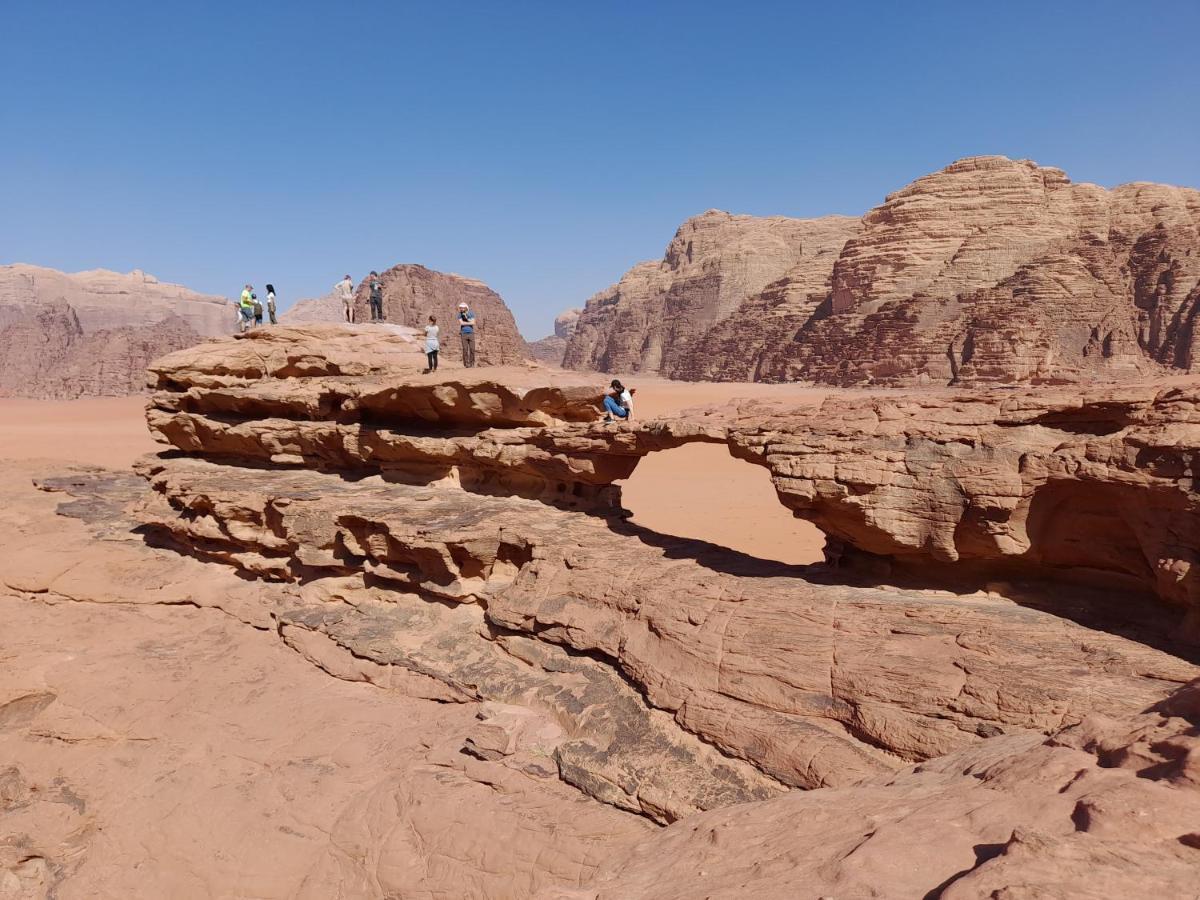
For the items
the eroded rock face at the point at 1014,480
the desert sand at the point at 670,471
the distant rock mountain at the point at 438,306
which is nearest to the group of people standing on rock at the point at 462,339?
the desert sand at the point at 670,471

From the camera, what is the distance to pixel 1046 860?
277 cm

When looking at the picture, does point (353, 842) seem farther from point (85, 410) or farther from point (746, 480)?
point (85, 410)

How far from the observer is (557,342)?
460ft

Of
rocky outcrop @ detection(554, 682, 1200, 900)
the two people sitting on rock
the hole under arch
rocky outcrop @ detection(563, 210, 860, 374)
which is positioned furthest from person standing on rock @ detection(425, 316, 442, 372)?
rocky outcrop @ detection(563, 210, 860, 374)

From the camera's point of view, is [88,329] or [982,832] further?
[88,329]

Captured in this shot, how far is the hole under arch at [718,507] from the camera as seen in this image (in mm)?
15305

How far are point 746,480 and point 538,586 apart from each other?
57.1 ft

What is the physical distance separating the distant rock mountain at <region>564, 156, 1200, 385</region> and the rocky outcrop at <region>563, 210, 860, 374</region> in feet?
49.0

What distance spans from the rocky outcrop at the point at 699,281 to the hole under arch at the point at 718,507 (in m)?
38.7

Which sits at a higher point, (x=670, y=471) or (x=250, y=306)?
(x=250, y=306)

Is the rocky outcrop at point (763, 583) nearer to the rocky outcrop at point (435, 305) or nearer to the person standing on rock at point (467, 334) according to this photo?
the person standing on rock at point (467, 334)

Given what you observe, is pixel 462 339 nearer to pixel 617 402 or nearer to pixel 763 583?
pixel 617 402

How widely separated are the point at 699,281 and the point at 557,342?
217 feet

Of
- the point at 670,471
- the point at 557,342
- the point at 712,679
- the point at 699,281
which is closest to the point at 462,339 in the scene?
the point at 712,679
